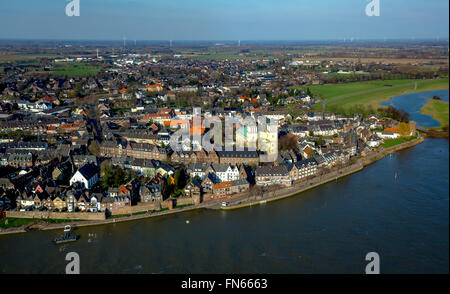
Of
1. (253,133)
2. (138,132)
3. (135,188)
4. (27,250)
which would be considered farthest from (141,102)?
(27,250)

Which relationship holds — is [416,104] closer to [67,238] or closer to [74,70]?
[67,238]

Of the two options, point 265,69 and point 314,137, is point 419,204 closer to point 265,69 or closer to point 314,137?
point 314,137

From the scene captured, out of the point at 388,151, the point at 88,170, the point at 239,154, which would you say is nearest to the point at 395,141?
the point at 388,151

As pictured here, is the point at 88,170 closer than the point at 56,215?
No

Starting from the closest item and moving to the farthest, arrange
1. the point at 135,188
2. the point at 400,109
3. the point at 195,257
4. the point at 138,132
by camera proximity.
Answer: the point at 195,257, the point at 135,188, the point at 138,132, the point at 400,109

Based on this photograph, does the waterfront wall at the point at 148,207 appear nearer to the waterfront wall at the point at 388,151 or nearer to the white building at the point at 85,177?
the white building at the point at 85,177

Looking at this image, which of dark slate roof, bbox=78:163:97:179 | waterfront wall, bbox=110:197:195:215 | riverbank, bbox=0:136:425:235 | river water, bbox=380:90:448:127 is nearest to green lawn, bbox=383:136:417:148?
river water, bbox=380:90:448:127

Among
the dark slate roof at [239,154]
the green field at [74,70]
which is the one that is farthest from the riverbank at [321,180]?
the green field at [74,70]

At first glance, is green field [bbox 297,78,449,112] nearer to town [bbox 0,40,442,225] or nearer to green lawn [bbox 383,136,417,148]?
town [bbox 0,40,442,225]
